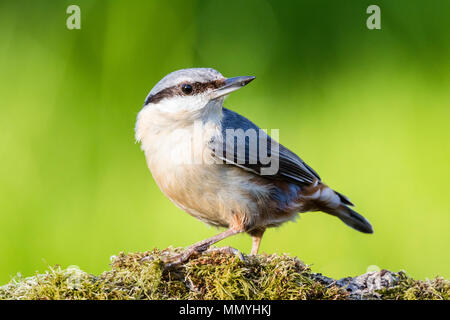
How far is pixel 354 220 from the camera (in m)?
3.90

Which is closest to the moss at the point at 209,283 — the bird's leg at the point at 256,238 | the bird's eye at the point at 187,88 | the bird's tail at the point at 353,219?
the bird's leg at the point at 256,238

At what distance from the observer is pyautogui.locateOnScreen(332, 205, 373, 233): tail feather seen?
3.86 meters

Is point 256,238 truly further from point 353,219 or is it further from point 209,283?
point 209,283

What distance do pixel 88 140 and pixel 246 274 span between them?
2323 millimetres

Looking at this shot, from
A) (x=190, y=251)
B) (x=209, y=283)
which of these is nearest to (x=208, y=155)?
(x=190, y=251)

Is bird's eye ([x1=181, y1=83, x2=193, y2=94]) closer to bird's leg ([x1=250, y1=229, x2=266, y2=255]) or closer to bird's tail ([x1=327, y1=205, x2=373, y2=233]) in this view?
bird's leg ([x1=250, y1=229, x2=266, y2=255])

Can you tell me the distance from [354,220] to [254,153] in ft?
3.86

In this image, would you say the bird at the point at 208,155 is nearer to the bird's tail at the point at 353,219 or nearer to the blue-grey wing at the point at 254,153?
the blue-grey wing at the point at 254,153

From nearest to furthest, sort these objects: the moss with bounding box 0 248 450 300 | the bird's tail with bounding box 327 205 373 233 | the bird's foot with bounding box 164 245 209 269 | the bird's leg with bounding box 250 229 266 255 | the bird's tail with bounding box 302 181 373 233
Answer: the moss with bounding box 0 248 450 300 < the bird's foot with bounding box 164 245 209 269 < the bird's leg with bounding box 250 229 266 255 < the bird's tail with bounding box 302 181 373 233 < the bird's tail with bounding box 327 205 373 233

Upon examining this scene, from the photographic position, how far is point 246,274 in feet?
7.57

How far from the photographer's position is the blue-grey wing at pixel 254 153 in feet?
9.98

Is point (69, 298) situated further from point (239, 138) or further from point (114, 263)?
point (239, 138)

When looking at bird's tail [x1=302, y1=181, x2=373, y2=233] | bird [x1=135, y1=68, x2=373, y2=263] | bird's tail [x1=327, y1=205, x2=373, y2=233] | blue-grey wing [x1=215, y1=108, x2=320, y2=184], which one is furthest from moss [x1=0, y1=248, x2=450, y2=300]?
bird's tail [x1=327, y1=205, x2=373, y2=233]

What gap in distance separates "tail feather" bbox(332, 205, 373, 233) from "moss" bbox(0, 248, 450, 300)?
4.68ft
